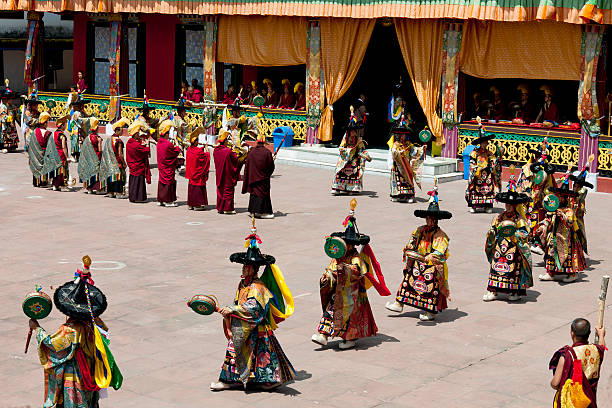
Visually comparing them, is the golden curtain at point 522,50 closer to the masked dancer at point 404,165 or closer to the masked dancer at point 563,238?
the masked dancer at point 404,165

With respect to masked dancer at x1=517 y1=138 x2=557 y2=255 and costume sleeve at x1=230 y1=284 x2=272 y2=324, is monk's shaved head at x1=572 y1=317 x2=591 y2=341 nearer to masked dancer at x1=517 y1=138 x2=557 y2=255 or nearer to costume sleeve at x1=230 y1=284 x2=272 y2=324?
costume sleeve at x1=230 y1=284 x2=272 y2=324

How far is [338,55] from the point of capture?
2666 cm

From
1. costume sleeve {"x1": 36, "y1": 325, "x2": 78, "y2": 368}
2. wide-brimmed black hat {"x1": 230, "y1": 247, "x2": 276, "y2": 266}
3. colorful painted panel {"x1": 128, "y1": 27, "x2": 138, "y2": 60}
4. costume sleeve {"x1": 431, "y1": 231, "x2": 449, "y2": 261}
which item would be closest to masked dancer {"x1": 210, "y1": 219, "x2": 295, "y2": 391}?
wide-brimmed black hat {"x1": 230, "y1": 247, "x2": 276, "y2": 266}

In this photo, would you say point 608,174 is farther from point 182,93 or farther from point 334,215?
point 182,93

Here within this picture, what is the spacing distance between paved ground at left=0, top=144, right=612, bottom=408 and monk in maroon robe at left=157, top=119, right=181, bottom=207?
0.31 m

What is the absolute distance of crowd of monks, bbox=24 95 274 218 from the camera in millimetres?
18953

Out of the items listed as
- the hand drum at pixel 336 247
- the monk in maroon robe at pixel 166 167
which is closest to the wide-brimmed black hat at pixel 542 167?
the hand drum at pixel 336 247

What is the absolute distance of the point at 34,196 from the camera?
68.9 ft

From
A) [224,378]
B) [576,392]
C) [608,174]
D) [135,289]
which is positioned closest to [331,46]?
[608,174]

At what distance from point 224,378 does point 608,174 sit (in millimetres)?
14907

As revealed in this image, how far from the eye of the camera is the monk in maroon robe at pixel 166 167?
19703 millimetres

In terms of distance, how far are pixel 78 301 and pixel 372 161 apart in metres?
17.2

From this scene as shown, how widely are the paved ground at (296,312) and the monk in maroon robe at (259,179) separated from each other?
0.34 metres

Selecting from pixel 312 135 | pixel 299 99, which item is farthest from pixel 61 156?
pixel 299 99
